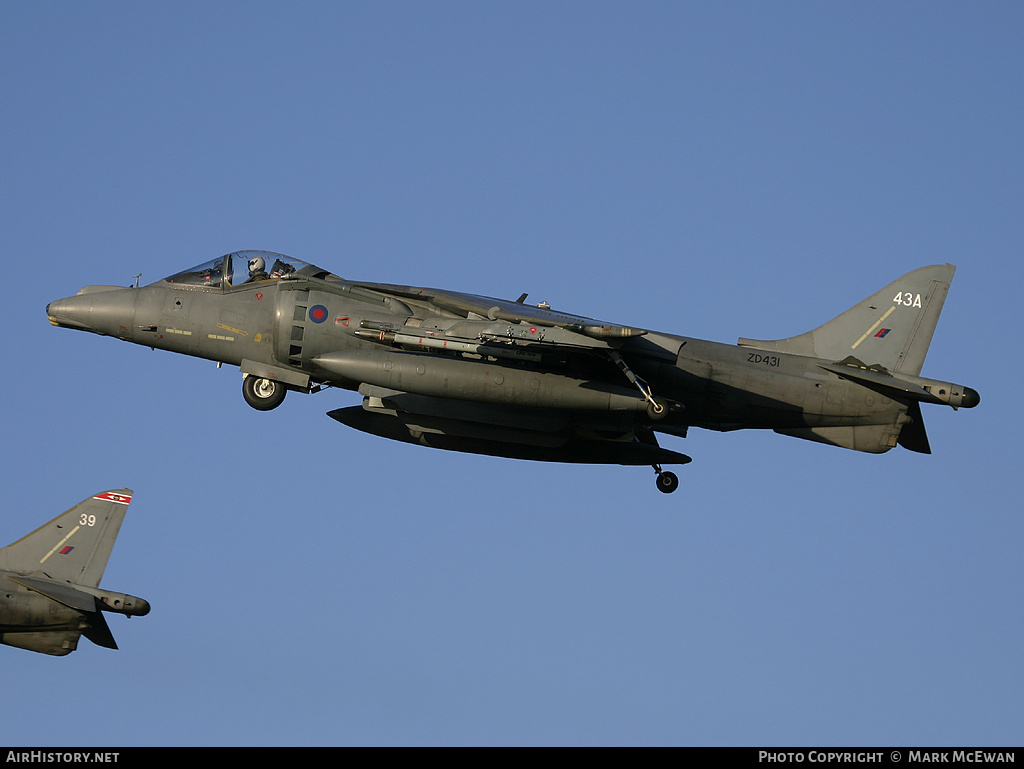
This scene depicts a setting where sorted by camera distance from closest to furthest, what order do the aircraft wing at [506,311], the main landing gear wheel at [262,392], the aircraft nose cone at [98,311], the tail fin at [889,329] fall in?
the aircraft wing at [506,311] → the main landing gear wheel at [262,392] → the aircraft nose cone at [98,311] → the tail fin at [889,329]

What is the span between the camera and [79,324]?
2098cm

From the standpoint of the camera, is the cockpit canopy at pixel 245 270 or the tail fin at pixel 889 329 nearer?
the cockpit canopy at pixel 245 270

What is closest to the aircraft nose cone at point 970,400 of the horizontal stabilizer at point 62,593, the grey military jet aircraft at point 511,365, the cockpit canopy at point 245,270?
the grey military jet aircraft at point 511,365

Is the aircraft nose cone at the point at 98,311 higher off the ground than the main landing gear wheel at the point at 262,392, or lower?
higher

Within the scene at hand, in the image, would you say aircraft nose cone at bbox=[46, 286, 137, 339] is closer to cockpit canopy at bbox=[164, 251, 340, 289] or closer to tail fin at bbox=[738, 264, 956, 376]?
cockpit canopy at bbox=[164, 251, 340, 289]

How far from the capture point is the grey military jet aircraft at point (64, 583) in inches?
900

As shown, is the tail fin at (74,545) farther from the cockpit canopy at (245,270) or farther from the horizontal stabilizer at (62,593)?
the cockpit canopy at (245,270)

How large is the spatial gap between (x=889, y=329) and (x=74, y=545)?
52.6 ft

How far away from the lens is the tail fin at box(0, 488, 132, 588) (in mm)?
23766

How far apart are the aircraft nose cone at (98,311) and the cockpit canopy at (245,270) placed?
936 mm
